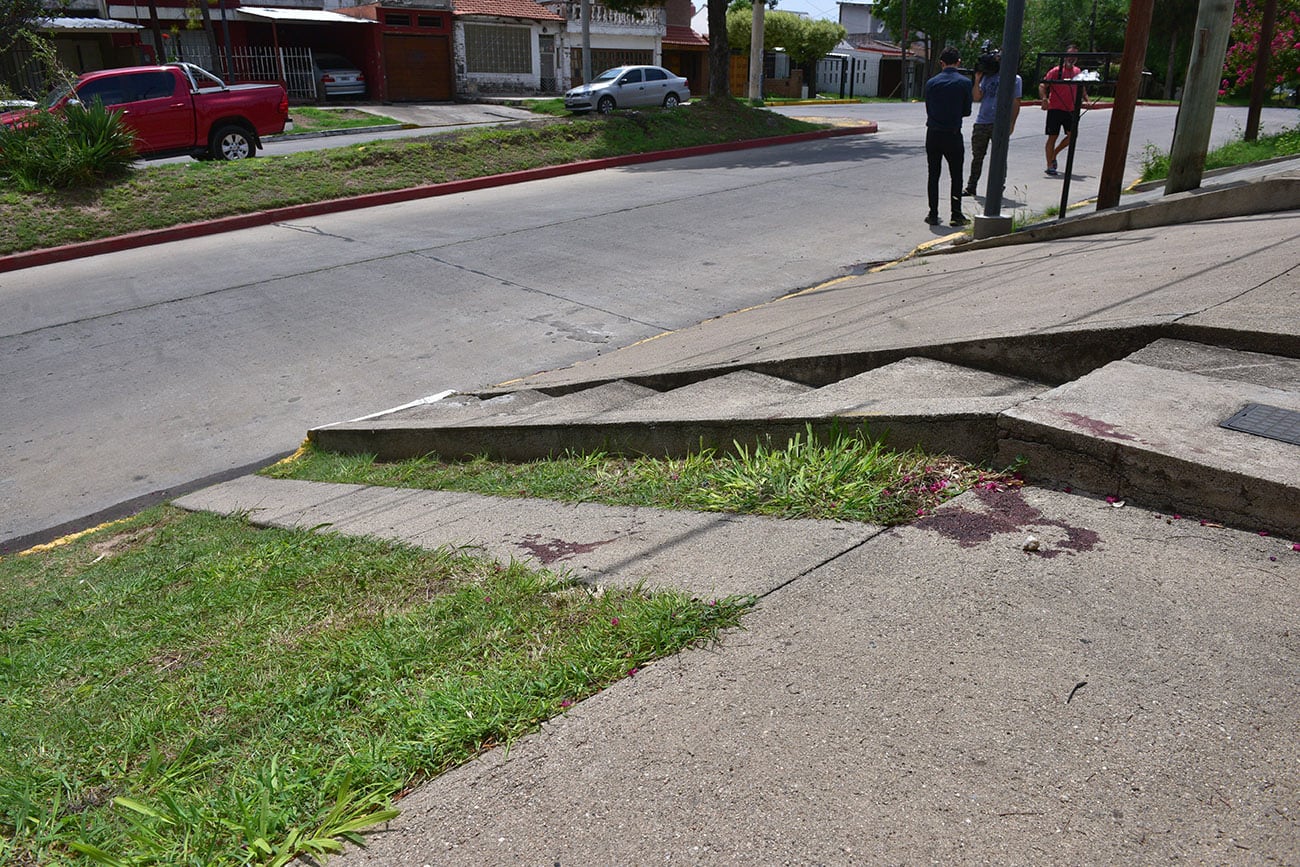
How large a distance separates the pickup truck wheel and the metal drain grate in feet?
58.8

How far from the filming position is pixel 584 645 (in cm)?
301

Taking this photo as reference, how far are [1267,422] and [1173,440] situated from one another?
0.44 metres

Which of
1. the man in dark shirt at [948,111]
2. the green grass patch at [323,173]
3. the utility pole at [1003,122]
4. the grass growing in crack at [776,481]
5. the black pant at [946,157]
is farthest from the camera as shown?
the green grass patch at [323,173]

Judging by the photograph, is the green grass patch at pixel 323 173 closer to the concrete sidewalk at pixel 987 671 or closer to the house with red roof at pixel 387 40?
the concrete sidewalk at pixel 987 671

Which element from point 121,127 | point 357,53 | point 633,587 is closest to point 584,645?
point 633,587

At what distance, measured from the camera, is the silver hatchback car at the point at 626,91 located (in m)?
30.4

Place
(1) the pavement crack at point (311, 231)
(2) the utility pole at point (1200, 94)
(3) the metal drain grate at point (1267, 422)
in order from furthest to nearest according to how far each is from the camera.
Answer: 1. (1) the pavement crack at point (311, 231)
2. (2) the utility pole at point (1200, 94)
3. (3) the metal drain grate at point (1267, 422)

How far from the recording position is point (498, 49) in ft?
137

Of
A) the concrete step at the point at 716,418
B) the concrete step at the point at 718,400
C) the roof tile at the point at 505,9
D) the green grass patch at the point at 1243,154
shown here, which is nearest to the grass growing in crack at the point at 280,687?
the concrete step at the point at 716,418

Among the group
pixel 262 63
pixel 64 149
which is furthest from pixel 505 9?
pixel 64 149

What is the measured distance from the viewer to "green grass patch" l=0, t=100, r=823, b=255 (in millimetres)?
13008

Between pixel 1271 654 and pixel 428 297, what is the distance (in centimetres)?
895

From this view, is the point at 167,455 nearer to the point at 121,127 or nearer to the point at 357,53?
the point at 121,127

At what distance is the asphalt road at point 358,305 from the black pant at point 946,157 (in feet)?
1.94
